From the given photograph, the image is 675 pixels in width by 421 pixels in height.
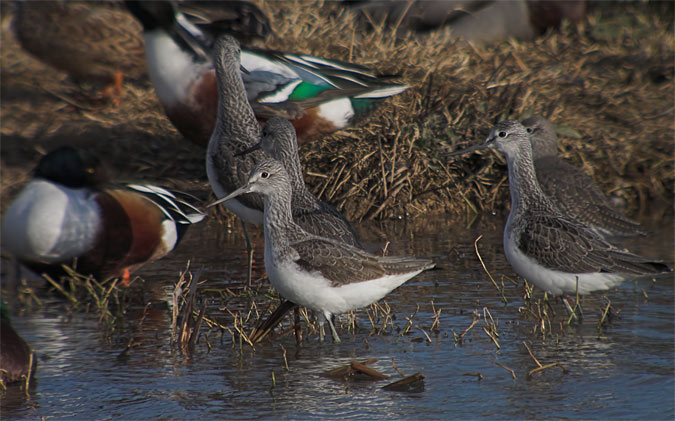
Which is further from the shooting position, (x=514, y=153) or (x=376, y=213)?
(x=376, y=213)

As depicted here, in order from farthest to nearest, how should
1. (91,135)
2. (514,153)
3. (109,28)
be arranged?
(109,28), (91,135), (514,153)

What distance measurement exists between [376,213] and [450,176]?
0.87 meters

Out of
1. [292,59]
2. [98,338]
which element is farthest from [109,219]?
[292,59]

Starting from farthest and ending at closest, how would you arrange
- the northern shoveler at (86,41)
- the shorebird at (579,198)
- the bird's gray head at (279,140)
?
the northern shoveler at (86,41)
the shorebird at (579,198)
the bird's gray head at (279,140)

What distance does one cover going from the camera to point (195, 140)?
807 cm

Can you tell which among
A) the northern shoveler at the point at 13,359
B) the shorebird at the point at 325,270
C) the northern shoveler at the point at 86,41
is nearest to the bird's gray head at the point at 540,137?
the shorebird at the point at 325,270

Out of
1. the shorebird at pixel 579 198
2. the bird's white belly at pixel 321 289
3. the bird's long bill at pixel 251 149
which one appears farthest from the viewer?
the shorebird at pixel 579 198

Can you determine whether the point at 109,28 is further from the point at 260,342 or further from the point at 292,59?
the point at 260,342

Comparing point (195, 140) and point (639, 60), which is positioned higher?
point (639, 60)

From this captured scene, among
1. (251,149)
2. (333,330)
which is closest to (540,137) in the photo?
(251,149)

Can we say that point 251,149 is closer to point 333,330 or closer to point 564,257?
point 333,330

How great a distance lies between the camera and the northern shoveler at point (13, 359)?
14.7 feet

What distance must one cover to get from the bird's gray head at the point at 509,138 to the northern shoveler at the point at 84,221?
2492 mm

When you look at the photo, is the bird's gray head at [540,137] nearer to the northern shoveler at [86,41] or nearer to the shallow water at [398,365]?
the shallow water at [398,365]
